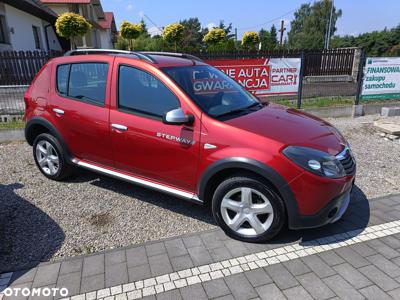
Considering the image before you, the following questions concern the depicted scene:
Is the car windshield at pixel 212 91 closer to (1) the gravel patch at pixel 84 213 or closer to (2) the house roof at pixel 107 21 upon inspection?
(1) the gravel patch at pixel 84 213

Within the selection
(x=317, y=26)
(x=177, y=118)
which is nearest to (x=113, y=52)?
(x=177, y=118)

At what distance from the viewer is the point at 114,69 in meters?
3.56

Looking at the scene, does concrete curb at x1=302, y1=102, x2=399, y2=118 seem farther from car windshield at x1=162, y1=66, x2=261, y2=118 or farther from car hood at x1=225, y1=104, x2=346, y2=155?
car hood at x1=225, y1=104, x2=346, y2=155

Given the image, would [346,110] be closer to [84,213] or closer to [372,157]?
[372,157]

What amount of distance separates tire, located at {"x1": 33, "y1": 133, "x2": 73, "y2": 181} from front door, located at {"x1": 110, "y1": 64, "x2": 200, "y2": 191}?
1.08m

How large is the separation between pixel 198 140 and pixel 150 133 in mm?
562

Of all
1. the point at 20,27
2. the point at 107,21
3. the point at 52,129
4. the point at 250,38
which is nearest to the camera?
the point at 52,129

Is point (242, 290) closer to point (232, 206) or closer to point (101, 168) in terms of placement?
point (232, 206)

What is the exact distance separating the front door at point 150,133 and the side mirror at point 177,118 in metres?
0.07

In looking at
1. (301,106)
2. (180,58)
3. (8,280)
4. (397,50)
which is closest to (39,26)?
(301,106)

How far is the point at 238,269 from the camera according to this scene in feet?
8.87

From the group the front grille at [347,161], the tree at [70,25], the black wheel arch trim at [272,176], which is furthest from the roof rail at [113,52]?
→ the tree at [70,25]

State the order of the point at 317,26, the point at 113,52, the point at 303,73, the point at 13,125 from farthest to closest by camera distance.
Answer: the point at 317,26, the point at 303,73, the point at 13,125, the point at 113,52

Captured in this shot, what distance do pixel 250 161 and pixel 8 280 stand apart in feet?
7.54
